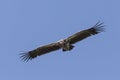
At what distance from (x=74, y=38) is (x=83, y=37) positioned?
67 cm

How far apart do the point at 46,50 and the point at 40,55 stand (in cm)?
82

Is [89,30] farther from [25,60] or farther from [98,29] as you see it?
[25,60]

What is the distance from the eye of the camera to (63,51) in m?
79.9

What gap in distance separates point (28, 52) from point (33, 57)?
60 centimetres

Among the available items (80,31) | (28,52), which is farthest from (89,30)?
(28,52)

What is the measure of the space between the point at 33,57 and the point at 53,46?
7.99 ft

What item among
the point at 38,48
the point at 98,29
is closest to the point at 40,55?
the point at 38,48

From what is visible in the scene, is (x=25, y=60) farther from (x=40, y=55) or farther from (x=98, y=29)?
(x=98, y=29)

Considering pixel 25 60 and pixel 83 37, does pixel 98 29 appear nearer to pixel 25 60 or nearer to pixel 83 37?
pixel 83 37

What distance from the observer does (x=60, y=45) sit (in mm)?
80812

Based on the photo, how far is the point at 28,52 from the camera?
83875 millimetres

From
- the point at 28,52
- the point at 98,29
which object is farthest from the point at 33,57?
the point at 98,29

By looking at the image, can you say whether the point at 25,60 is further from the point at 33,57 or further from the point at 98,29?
the point at 98,29

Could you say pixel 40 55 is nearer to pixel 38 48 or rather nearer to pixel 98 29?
pixel 38 48
